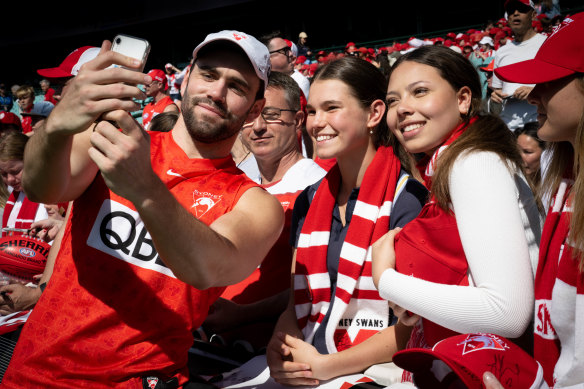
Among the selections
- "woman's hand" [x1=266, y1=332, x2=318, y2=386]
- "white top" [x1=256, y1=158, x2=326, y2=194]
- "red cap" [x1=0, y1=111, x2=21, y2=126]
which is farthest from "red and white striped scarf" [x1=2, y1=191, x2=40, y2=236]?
"red cap" [x1=0, y1=111, x2=21, y2=126]

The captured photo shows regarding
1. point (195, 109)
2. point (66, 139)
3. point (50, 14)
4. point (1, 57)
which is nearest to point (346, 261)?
point (195, 109)

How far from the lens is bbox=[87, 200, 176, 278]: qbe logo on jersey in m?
2.04

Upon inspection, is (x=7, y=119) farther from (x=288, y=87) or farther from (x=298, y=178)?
(x=298, y=178)

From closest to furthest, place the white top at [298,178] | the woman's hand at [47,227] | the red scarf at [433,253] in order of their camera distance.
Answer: the red scarf at [433,253], the white top at [298,178], the woman's hand at [47,227]

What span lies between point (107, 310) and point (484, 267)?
4.39 feet

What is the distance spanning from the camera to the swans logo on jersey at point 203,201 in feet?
7.05

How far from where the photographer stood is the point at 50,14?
1160 inches

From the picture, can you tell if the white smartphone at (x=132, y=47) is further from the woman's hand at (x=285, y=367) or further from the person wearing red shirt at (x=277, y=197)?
the person wearing red shirt at (x=277, y=197)

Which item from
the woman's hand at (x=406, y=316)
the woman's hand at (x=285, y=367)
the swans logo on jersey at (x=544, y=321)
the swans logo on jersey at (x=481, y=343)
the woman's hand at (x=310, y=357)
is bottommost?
the woman's hand at (x=285, y=367)

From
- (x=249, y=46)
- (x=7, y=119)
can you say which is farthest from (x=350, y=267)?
(x=7, y=119)

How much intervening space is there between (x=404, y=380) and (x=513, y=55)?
4.94 meters

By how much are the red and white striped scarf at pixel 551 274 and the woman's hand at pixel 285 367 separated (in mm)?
908

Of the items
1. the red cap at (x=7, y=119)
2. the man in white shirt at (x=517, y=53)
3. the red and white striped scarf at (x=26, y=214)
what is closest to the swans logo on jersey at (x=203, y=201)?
the red and white striped scarf at (x=26, y=214)

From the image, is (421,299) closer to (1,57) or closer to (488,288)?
(488,288)
